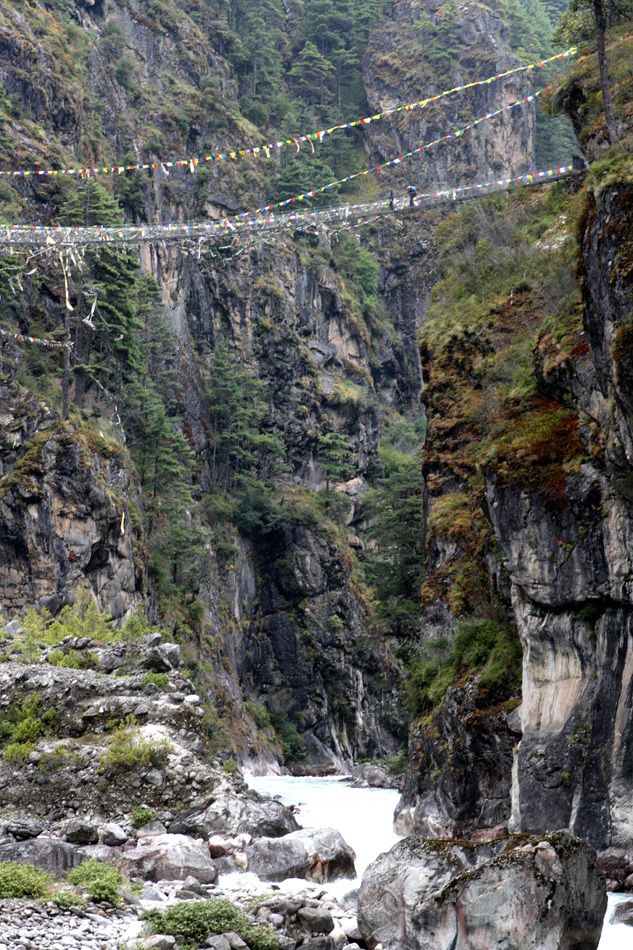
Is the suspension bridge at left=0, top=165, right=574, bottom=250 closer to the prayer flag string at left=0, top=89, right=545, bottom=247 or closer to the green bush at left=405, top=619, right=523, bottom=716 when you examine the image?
the prayer flag string at left=0, top=89, right=545, bottom=247

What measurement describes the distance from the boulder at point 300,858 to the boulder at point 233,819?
0.68 metres

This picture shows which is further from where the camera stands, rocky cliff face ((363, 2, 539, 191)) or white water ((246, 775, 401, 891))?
rocky cliff face ((363, 2, 539, 191))

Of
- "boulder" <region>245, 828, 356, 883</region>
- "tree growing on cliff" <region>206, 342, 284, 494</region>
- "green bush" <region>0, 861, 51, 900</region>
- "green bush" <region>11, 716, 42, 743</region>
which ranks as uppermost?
"tree growing on cliff" <region>206, 342, 284, 494</region>

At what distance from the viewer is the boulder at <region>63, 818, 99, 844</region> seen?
12.6m

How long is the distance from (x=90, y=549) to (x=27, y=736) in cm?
1996

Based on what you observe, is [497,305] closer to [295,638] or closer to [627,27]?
[627,27]

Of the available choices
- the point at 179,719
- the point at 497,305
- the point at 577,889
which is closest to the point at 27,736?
the point at 179,719

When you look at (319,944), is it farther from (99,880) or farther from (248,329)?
(248,329)

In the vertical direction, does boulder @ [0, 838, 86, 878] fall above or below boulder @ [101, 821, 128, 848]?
above

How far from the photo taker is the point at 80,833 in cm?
1258

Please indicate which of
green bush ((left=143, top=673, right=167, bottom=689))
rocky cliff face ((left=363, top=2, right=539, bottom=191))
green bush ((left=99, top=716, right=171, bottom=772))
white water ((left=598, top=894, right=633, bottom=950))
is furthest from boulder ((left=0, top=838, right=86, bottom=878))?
rocky cliff face ((left=363, top=2, right=539, bottom=191))

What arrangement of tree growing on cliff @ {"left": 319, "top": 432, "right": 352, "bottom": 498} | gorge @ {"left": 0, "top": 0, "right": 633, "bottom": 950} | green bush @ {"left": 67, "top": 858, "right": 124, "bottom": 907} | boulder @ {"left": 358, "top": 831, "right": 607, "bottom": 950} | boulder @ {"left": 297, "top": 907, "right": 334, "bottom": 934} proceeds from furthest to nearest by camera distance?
tree growing on cliff @ {"left": 319, "top": 432, "right": 352, "bottom": 498} < gorge @ {"left": 0, "top": 0, "right": 633, "bottom": 950} < green bush @ {"left": 67, "top": 858, "right": 124, "bottom": 907} < boulder @ {"left": 297, "top": 907, "right": 334, "bottom": 934} < boulder @ {"left": 358, "top": 831, "right": 607, "bottom": 950}

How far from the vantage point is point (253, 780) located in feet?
124

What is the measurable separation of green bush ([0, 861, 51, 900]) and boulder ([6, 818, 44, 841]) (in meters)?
1.92
